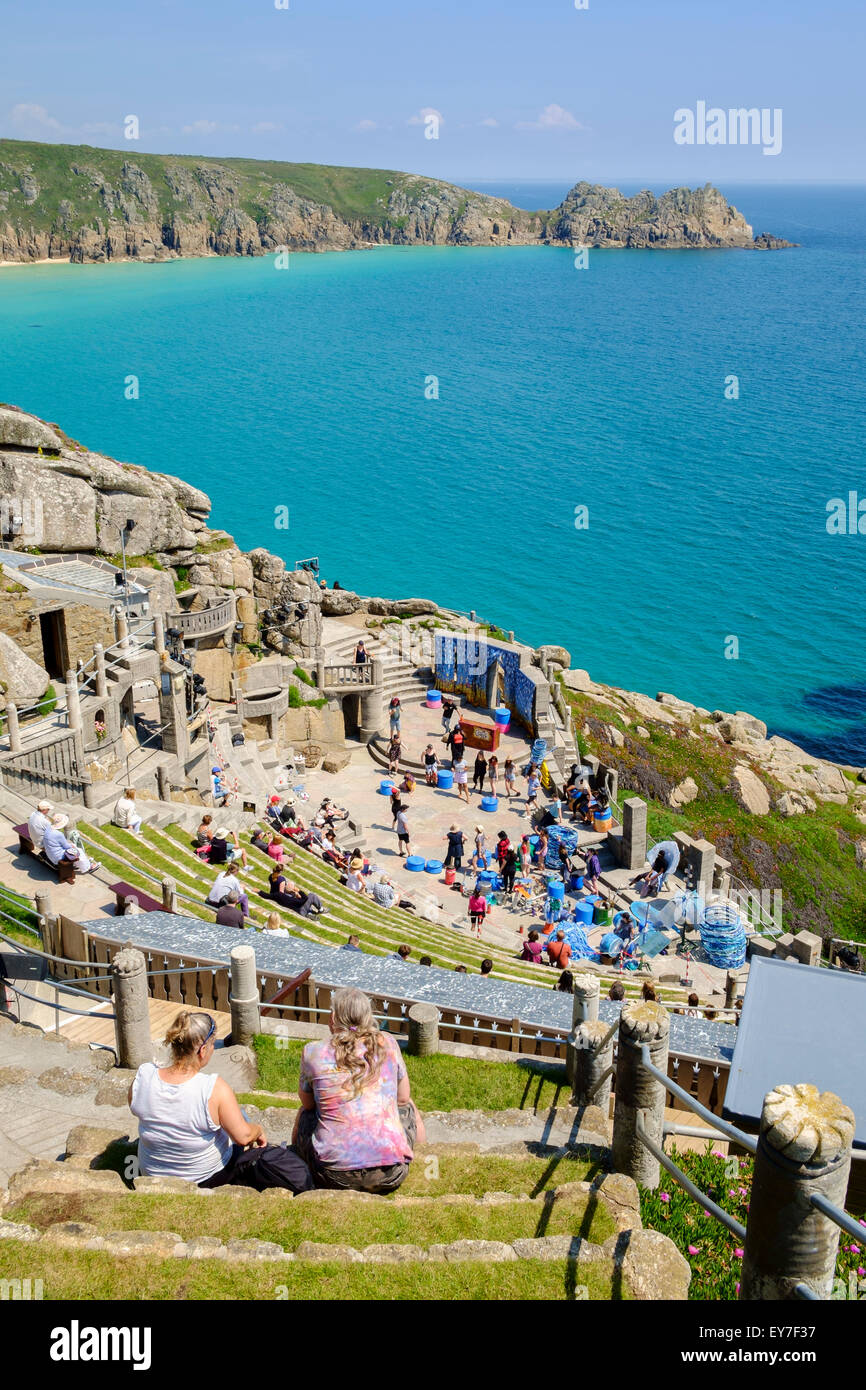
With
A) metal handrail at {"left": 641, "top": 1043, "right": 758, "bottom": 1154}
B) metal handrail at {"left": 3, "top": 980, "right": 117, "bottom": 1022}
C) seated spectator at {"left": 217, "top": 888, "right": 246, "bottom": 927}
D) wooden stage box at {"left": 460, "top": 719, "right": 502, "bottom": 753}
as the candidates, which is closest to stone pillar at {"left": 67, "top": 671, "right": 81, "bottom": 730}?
seated spectator at {"left": 217, "top": 888, "right": 246, "bottom": 927}

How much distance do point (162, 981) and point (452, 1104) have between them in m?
4.44

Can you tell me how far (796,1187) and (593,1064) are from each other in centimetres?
490

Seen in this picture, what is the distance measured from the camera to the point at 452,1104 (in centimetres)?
1135

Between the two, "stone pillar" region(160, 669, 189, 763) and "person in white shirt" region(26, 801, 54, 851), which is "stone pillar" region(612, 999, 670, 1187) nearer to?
"person in white shirt" region(26, 801, 54, 851)

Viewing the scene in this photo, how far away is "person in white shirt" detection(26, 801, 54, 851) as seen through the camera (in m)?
17.0

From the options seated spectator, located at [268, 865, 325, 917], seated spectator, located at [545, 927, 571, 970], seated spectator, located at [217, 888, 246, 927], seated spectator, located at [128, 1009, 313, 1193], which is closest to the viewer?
seated spectator, located at [128, 1009, 313, 1193]

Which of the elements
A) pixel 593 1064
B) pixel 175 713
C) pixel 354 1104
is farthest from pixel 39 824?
pixel 354 1104

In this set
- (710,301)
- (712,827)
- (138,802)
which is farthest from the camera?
(710,301)

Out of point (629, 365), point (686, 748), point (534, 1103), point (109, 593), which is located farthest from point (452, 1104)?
point (629, 365)

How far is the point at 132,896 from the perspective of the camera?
1605 cm

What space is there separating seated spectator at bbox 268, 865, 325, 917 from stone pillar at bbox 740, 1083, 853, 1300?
45.9 feet

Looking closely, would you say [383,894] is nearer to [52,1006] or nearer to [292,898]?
[292,898]

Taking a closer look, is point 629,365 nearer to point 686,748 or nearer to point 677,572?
point 677,572

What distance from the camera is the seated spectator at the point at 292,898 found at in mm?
19172
